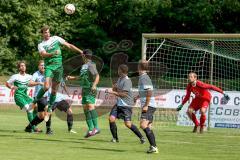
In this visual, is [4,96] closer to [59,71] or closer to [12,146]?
[59,71]

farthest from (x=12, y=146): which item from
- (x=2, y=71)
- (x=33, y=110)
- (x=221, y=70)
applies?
(x=2, y=71)

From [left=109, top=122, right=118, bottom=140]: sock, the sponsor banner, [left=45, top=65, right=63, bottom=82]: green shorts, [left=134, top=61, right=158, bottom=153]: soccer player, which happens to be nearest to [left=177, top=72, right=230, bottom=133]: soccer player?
the sponsor banner

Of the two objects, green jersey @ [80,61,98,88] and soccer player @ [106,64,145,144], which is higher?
green jersey @ [80,61,98,88]

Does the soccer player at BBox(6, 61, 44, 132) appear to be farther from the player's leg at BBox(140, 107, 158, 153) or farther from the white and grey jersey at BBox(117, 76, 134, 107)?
the player's leg at BBox(140, 107, 158, 153)

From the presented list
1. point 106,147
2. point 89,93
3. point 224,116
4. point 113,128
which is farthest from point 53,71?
point 224,116

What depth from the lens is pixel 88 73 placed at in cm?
1742

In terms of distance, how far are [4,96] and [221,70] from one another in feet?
35.5

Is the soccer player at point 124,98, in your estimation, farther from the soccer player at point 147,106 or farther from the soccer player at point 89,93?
the soccer player at point 89,93

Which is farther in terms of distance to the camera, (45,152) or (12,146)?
(12,146)

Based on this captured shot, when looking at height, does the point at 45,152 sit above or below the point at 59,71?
below

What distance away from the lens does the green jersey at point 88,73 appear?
1725 cm

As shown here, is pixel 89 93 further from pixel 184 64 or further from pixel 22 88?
pixel 184 64

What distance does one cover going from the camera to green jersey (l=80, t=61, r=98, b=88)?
17.2 metres

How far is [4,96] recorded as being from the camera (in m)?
33.1
